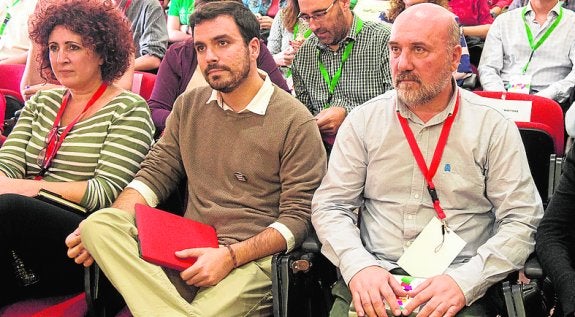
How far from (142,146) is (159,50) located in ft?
6.61

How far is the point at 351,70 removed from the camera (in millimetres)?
3156

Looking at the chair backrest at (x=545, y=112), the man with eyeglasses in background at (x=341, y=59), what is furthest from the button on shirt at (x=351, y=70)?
the chair backrest at (x=545, y=112)

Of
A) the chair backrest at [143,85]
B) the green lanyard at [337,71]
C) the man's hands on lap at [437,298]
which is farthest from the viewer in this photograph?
the chair backrest at [143,85]

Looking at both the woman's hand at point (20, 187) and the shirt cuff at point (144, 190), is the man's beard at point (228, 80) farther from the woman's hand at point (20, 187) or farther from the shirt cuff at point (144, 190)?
the woman's hand at point (20, 187)

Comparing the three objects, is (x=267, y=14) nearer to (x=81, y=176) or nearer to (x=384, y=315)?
(x=81, y=176)

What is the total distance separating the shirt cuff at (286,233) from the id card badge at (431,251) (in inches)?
14.0

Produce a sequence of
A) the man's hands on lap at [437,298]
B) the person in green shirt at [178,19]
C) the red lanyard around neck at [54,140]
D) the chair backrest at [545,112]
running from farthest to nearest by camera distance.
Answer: the person in green shirt at [178,19] < the chair backrest at [545,112] < the red lanyard around neck at [54,140] < the man's hands on lap at [437,298]

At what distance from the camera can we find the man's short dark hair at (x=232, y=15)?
2.54 meters

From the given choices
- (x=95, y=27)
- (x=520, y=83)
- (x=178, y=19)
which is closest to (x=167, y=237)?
(x=95, y=27)

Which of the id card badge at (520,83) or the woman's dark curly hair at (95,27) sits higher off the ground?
the woman's dark curly hair at (95,27)

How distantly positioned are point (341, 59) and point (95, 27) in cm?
103

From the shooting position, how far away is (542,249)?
2.06 metres

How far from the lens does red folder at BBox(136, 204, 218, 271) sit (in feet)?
7.22

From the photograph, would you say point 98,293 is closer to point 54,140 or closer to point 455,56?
point 54,140
